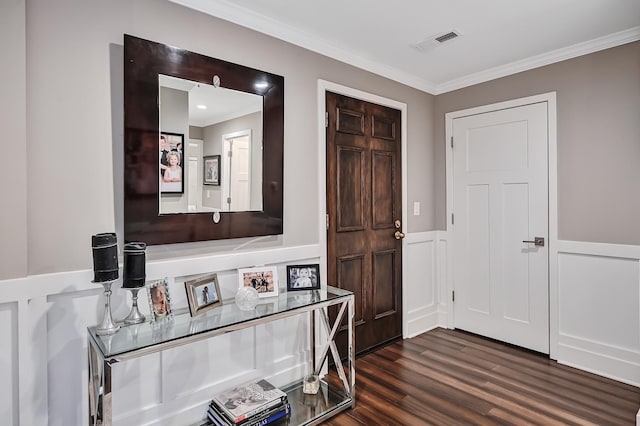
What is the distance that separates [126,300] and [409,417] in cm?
170

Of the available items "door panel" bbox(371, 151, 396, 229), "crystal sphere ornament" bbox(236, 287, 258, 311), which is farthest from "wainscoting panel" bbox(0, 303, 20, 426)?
"door panel" bbox(371, 151, 396, 229)

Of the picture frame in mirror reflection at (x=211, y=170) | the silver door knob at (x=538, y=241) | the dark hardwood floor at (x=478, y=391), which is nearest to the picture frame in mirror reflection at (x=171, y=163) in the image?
the picture frame in mirror reflection at (x=211, y=170)

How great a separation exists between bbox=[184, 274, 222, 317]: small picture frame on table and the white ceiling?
1487mm

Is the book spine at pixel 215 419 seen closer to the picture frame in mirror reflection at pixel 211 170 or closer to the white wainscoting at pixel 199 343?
the white wainscoting at pixel 199 343

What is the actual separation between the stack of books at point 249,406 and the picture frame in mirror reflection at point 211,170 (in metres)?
1.20

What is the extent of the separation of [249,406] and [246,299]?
0.57 meters

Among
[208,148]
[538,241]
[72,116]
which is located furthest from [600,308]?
[72,116]

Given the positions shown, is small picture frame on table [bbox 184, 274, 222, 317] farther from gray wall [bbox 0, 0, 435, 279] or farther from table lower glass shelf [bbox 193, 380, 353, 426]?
table lower glass shelf [bbox 193, 380, 353, 426]

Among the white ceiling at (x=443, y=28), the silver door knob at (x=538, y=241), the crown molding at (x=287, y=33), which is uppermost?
the white ceiling at (x=443, y=28)

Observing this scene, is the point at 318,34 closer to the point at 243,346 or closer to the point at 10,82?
the point at 10,82

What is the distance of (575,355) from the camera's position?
9.34 feet

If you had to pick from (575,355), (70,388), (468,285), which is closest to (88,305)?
(70,388)

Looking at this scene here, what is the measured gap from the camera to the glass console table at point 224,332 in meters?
1.50

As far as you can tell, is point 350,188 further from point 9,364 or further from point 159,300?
point 9,364
